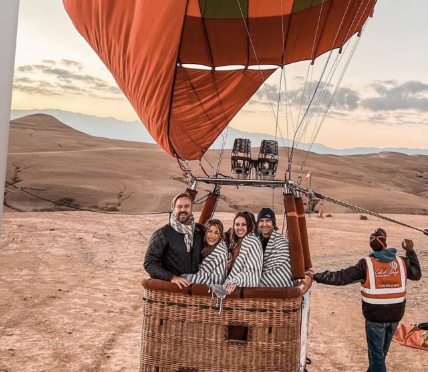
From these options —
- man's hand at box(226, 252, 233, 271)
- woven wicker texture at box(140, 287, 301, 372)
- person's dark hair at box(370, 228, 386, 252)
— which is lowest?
woven wicker texture at box(140, 287, 301, 372)

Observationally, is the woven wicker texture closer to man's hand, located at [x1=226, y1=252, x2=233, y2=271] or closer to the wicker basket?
the wicker basket

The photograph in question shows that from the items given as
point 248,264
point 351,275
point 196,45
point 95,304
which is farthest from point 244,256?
point 95,304

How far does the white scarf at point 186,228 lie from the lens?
113 inches

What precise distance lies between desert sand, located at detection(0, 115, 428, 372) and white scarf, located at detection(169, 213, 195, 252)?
1.65 m

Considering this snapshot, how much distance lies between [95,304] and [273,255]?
3422 mm

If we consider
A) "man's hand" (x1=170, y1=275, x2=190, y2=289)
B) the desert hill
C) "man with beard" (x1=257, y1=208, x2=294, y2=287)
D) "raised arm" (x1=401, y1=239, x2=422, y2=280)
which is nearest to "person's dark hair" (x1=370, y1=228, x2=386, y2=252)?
"raised arm" (x1=401, y1=239, x2=422, y2=280)

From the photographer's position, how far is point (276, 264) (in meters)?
2.96

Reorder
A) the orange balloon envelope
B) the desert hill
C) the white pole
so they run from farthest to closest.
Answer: the desert hill < the white pole < the orange balloon envelope

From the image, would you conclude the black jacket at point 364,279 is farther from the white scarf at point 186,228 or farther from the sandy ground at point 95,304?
the white scarf at point 186,228

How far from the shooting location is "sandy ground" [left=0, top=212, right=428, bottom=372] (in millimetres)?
4305

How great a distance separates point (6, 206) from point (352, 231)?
1080cm

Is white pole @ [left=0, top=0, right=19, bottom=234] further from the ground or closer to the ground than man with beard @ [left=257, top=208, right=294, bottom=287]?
further from the ground

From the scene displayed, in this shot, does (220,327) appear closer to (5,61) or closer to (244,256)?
(244,256)

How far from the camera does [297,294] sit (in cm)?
261
